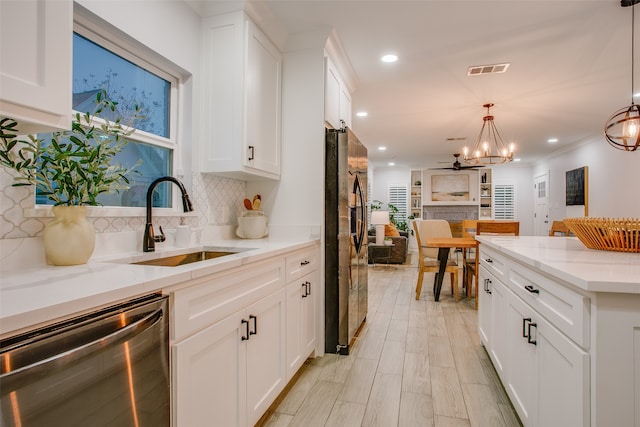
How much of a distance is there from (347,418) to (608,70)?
4014 mm

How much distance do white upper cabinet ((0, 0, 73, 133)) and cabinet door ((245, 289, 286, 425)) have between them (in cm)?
106

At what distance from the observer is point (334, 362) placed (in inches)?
98.0

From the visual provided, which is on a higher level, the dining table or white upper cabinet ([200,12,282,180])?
white upper cabinet ([200,12,282,180])

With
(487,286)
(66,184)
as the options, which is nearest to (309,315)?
(487,286)

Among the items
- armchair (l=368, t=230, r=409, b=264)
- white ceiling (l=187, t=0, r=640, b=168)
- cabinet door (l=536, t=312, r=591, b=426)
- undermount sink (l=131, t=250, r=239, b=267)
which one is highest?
white ceiling (l=187, t=0, r=640, b=168)

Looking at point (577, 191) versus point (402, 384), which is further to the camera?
point (577, 191)

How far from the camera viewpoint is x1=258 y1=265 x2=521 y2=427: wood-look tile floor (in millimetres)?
1806

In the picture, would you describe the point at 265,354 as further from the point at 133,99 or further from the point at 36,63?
the point at 133,99

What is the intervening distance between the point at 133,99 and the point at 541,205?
9975 mm

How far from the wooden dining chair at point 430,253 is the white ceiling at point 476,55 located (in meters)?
1.64

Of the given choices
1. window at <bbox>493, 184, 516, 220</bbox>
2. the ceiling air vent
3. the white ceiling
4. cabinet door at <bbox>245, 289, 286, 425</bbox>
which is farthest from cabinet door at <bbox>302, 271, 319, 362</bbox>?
window at <bbox>493, 184, 516, 220</bbox>

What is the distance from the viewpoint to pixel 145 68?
6.62 ft

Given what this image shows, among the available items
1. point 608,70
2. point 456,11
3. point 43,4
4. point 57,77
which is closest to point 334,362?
point 57,77

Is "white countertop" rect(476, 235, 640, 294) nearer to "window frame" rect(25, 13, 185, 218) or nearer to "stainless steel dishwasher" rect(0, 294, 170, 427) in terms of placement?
"stainless steel dishwasher" rect(0, 294, 170, 427)
